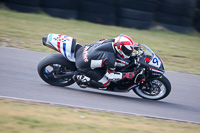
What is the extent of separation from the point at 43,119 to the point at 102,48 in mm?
2120

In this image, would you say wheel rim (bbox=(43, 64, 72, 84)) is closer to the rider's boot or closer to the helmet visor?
the rider's boot

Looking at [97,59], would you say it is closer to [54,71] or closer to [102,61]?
[102,61]

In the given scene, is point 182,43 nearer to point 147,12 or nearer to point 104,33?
point 147,12

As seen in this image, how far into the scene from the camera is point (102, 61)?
232 inches

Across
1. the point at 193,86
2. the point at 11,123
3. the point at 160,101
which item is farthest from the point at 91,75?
the point at 193,86

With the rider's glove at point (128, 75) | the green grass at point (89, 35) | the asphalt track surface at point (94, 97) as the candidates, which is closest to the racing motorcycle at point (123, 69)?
the rider's glove at point (128, 75)

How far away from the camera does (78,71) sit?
20.2ft

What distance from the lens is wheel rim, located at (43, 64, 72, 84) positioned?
20.6 ft

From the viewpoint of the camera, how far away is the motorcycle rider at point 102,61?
578 cm

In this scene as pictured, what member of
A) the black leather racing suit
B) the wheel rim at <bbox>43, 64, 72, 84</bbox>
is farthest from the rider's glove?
the wheel rim at <bbox>43, 64, 72, 84</bbox>

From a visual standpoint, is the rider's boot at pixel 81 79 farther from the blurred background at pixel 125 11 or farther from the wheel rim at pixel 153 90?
the blurred background at pixel 125 11

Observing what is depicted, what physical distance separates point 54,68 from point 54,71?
0.08m

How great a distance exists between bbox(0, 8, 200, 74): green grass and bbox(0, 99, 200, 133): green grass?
4.54m

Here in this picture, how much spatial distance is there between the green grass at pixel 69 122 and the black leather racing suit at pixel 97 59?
1048 mm
